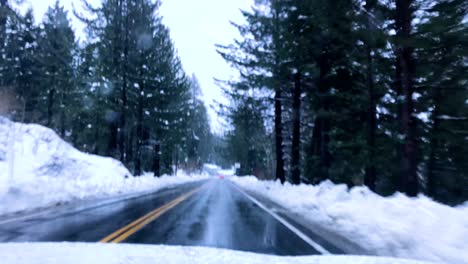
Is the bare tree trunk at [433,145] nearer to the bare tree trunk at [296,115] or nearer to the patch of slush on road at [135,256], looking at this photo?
the bare tree trunk at [296,115]

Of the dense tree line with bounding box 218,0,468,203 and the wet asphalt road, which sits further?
the dense tree line with bounding box 218,0,468,203

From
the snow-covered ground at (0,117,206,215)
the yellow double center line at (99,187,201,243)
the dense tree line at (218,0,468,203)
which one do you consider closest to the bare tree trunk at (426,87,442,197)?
the dense tree line at (218,0,468,203)

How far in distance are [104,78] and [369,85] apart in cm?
2229

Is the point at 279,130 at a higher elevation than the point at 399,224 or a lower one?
higher

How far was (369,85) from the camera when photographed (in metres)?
17.3

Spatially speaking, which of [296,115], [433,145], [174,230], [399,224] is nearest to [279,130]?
[296,115]

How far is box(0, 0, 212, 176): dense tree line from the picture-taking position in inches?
1282

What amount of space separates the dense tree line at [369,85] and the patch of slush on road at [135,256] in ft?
25.2

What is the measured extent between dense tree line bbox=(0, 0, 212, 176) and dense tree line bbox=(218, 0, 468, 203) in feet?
35.0

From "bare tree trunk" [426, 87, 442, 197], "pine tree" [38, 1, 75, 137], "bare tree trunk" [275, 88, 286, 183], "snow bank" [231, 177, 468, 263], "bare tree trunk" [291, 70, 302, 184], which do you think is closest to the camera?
"snow bank" [231, 177, 468, 263]

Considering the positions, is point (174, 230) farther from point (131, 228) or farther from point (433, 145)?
point (433, 145)

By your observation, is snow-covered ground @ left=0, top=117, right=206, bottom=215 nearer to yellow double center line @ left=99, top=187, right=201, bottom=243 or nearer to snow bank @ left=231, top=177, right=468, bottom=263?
yellow double center line @ left=99, top=187, right=201, bottom=243

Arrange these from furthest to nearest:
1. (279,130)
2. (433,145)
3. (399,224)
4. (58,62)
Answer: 1. (58,62)
2. (279,130)
3. (433,145)
4. (399,224)

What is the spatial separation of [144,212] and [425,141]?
1592cm
